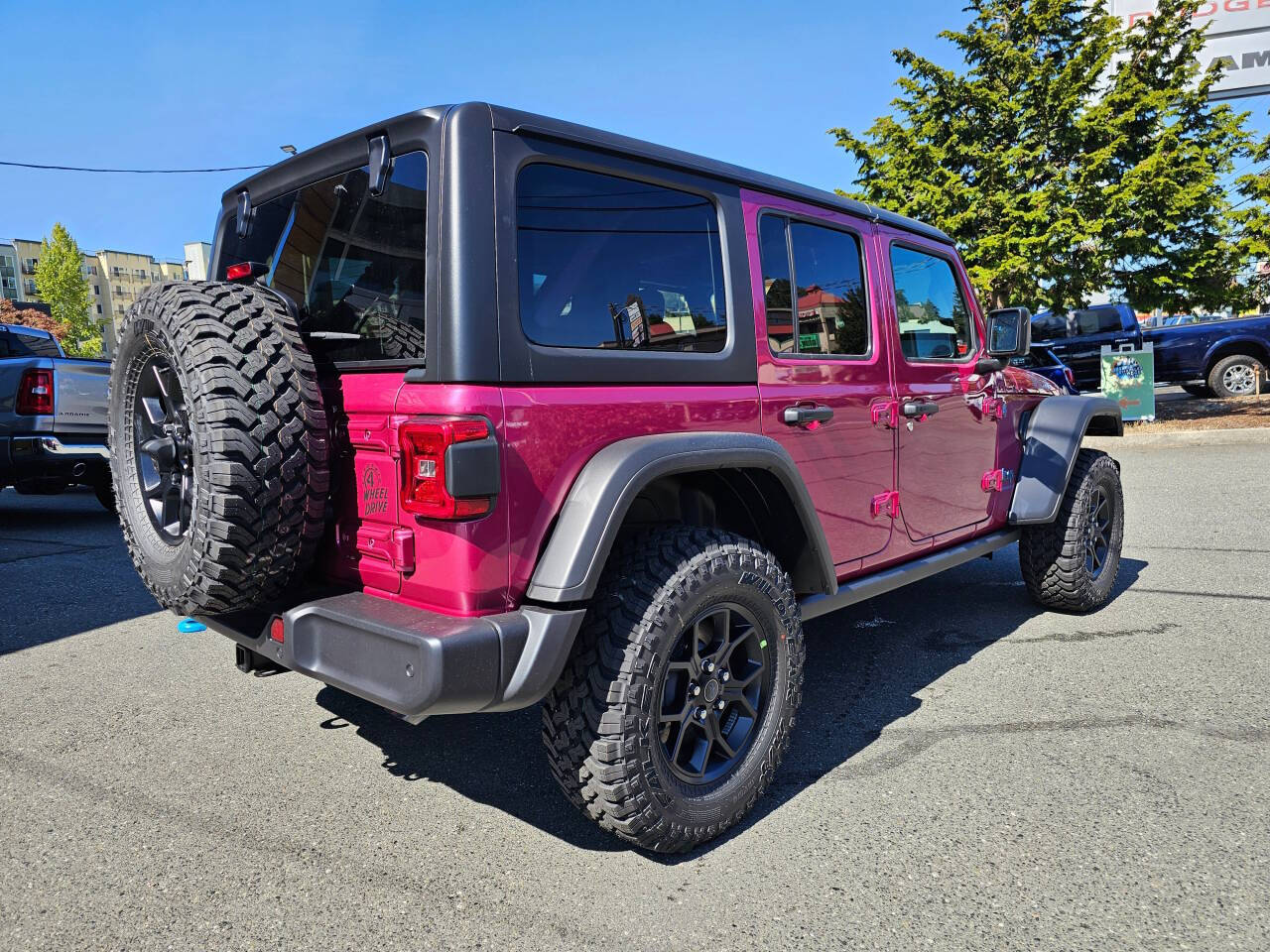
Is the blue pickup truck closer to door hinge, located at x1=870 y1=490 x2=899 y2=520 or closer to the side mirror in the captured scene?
the side mirror

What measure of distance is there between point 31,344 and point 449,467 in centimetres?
1025

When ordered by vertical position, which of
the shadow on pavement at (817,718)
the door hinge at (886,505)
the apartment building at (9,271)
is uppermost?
the apartment building at (9,271)

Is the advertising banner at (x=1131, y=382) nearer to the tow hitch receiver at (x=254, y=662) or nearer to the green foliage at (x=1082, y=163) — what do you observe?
the green foliage at (x=1082, y=163)

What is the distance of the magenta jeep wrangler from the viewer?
2.11 m

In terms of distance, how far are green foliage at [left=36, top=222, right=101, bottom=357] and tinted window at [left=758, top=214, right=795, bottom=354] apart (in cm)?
6288

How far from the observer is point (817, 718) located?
3350 mm

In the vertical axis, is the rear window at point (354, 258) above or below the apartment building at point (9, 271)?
below

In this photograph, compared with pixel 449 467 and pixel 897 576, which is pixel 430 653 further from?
pixel 897 576

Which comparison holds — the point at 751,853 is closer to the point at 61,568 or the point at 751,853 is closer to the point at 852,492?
the point at 852,492

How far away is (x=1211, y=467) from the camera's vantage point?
32.7 feet

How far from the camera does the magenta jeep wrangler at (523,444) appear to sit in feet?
6.91

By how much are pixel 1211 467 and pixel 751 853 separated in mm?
9956

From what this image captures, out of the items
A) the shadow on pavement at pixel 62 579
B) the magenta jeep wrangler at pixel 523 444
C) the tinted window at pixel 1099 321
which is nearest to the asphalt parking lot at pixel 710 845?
the magenta jeep wrangler at pixel 523 444

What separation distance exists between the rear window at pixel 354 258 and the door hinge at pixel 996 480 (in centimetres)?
290
